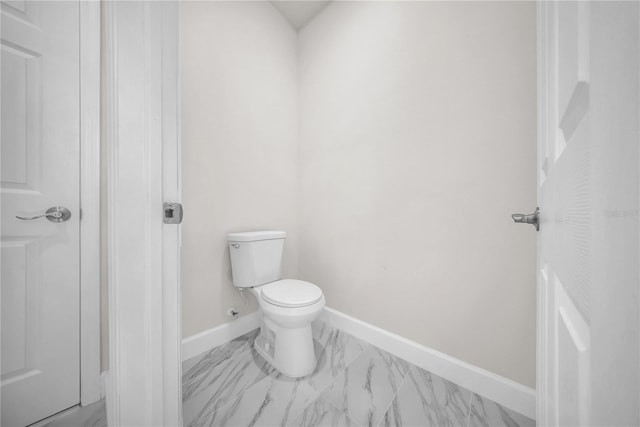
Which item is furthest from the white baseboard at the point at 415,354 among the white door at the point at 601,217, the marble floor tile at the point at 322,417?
the white door at the point at 601,217

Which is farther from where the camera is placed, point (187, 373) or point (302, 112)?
point (302, 112)

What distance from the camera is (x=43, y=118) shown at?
2.90 ft

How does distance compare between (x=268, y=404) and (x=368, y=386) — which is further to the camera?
(x=368, y=386)

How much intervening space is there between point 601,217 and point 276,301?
46.3 inches

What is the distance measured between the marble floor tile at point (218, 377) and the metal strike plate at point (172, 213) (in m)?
0.84

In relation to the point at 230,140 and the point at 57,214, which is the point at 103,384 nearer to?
the point at 57,214

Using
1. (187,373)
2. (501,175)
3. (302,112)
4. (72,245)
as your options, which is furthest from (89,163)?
(501,175)

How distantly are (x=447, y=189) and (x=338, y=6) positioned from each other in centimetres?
152

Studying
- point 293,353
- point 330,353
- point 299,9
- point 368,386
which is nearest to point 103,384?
point 293,353

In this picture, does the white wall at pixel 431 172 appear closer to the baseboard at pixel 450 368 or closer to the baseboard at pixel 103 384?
the baseboard at pixel 450 368

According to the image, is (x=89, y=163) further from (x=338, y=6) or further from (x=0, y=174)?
(x=338, y=6)

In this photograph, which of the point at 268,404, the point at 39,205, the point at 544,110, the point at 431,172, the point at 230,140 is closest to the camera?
the point at 544,110

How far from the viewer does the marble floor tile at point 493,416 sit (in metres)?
0.94

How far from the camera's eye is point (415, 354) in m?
1.28
